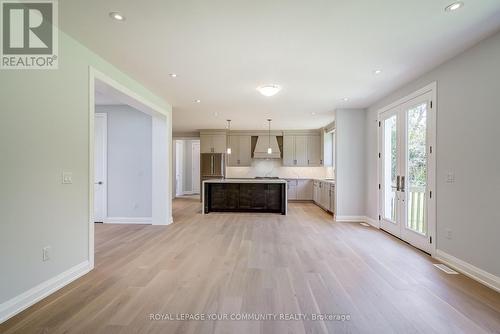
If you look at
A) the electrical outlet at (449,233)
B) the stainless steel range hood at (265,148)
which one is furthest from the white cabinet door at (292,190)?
the electrical outlet at (449,233)

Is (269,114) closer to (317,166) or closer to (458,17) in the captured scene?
(317,166)

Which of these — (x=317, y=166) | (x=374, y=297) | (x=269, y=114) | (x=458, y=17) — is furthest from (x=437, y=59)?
(x=317, y=166)

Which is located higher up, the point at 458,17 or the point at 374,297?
the point at 458,17

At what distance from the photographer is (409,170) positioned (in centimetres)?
409

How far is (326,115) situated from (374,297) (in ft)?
16.7

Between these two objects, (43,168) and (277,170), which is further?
(277,170)

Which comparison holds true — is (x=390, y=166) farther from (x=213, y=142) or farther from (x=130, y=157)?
(x=213, y=142)

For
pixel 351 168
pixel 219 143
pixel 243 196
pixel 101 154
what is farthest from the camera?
pixel 219 143

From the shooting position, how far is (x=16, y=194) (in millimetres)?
2119

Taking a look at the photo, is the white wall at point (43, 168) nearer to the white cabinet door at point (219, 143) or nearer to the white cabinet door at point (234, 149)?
the white cabinet door at point (219, 143)

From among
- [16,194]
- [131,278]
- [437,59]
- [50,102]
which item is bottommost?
[131,278]

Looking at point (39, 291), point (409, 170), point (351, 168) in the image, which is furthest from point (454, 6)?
point (39, 291)

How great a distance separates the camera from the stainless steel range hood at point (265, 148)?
9031 millimetres

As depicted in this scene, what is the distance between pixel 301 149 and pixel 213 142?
333 centimetres
